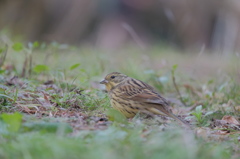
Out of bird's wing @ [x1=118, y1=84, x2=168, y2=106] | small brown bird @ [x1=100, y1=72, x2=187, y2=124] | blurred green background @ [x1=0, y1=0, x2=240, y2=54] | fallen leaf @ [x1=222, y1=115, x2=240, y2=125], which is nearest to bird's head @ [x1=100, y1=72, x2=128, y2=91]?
small brown bird @ [x1=100, y1=72, x2=187, y2=124]

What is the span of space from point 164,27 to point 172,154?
15.9 m

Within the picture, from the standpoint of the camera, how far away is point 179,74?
827cm

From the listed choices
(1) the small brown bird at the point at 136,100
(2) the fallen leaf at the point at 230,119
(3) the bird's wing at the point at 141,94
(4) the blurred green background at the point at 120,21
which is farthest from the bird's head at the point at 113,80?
(4) the blurred green background at the point at 120,21

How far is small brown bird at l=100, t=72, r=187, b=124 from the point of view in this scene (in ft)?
16.0

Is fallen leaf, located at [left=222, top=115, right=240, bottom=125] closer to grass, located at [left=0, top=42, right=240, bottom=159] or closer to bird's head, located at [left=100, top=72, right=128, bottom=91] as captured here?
grass, located at [left=0, top=42, right=240, bottom=159]

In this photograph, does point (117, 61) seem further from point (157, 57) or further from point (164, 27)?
point (164, 27)

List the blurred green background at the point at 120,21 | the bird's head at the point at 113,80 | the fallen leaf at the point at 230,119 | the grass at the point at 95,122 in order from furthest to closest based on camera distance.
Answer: the blurred green background at the point at 120,21
the bird's head at the point at 113,80
the fallen leaf at the point at 230,119
the grass at the point at 95,122

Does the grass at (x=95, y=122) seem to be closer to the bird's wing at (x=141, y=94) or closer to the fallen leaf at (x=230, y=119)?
the fallen leaf at (x=230, y=119)

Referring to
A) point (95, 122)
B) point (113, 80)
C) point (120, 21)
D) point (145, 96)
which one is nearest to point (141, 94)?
point (145, 96)

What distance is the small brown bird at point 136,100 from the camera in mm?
4887

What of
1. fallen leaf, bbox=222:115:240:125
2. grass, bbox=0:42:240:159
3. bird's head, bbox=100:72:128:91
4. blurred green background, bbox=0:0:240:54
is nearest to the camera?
grass, bbox=0:42:240:159

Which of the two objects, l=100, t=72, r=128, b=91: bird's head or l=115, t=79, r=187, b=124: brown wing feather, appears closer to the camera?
l=115, t=79, r=187, b=124: brown wing feather

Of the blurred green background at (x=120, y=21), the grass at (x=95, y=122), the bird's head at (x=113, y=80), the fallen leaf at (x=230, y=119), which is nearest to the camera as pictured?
the grass at (x=95, y=122)

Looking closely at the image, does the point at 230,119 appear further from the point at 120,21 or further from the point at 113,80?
the point at 120,21
